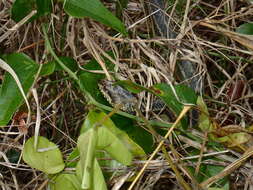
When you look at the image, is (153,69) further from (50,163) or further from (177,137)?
(50,163)

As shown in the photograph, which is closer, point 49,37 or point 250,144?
point 250,144

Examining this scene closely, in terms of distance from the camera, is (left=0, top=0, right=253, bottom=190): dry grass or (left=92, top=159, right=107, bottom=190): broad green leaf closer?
(left=92, top=159, right=107, bottom=190): broad green leaf

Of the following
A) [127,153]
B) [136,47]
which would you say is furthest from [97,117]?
[136,47]

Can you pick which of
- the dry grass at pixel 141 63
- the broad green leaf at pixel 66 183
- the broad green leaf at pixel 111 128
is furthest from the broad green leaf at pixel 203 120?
the broad green leaf at pixel 66 183

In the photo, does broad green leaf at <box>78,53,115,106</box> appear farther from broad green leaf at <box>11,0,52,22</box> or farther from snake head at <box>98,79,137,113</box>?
broad green leaf at <box>11,0,52,22</box>

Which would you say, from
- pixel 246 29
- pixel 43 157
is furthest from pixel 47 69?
pixel 246 29

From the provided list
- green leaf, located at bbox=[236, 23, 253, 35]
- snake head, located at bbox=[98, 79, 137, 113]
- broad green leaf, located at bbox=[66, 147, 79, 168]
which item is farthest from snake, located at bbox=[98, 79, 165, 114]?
green leaf, located at bbox=[236, 23, 253, 35]
